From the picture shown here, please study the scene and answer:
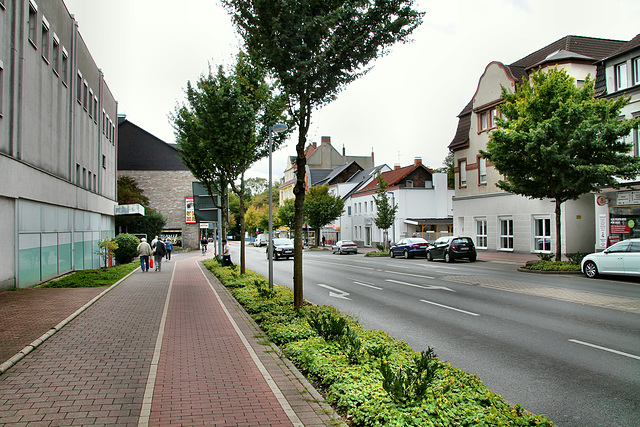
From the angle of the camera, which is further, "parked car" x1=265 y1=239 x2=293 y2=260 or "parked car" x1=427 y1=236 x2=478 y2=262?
"parked car" x1=265 y1=239 x2=293 y2=260

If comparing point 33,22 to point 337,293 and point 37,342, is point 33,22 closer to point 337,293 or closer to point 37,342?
point 37,342

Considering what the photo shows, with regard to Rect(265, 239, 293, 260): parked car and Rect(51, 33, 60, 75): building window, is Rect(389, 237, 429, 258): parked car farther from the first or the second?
Rect(51, 33, 60, 75): building window

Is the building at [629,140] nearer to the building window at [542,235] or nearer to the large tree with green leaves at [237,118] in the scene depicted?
the building window at [542,235]

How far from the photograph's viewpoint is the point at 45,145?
18.0 m

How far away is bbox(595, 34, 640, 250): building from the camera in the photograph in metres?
22.9

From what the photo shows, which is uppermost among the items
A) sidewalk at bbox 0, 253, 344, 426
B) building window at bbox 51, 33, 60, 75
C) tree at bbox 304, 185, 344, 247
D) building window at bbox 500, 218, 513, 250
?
building window at bbox 51, 33, 60, 75

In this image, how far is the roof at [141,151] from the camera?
58.4m

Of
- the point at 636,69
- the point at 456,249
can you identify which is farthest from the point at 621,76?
the point at 456,249

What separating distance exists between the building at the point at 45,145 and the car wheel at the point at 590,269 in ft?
64.5

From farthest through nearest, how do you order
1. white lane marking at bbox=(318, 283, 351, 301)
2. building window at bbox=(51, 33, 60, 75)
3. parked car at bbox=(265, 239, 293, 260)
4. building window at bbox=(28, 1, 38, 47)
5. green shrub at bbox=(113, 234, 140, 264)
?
parked car at bbox=(265, 239, 293, 260) < green shrub at bbox=(113, 234, 140, 264) < building window at bbox=(51, 33, 60, 75) < building window at bbox=(28, 1, 38, 47) < white lane marking at bbox=(318, 283, 351, 301)

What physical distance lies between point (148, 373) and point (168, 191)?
5632 centimetres

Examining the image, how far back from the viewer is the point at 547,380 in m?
5.96

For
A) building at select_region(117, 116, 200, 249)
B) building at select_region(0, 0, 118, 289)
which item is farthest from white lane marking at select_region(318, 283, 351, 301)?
building at select_region(117, 116, 200, 249)

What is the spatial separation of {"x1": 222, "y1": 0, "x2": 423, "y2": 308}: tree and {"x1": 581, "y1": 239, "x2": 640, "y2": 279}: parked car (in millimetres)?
12216
